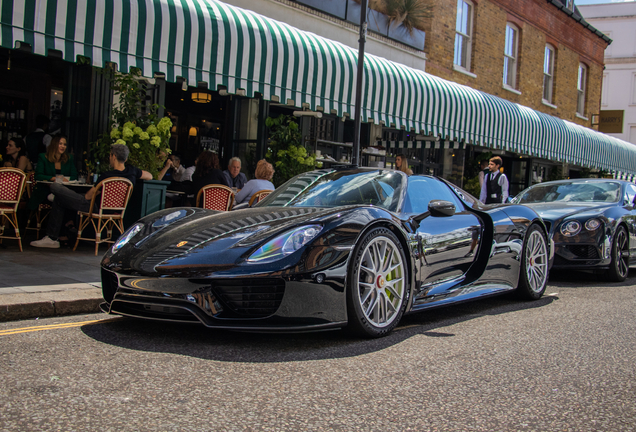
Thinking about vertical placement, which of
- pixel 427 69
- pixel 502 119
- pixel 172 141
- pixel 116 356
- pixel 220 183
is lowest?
pixel 116 356

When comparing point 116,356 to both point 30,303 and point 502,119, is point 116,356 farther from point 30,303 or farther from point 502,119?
point 502,119

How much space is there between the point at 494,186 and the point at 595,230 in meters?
3.60

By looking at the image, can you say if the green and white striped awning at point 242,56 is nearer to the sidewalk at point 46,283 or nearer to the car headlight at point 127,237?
the sidewalk at point 46,283

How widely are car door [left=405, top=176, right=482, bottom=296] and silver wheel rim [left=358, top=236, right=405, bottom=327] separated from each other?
0.34 meters

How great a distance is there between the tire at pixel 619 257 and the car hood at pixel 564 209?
1.35ft

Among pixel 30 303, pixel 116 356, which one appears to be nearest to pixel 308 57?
pixel 30 303

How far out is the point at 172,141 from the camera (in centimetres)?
1420

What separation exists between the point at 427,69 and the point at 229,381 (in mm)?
14416

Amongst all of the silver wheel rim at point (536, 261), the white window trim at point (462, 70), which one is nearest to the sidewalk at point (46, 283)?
the silver wheel rim at point (536, 261)

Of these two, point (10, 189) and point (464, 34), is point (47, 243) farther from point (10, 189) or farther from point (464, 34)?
point (464, 34)

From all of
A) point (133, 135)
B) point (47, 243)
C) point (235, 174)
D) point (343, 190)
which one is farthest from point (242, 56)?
point (343, 190)

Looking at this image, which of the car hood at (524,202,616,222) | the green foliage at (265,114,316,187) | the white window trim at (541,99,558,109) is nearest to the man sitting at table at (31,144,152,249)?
the green foliage at (265,114,316,187)

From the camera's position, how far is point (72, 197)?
7656 millimetres

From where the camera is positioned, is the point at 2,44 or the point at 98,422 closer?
the point at 98,422
